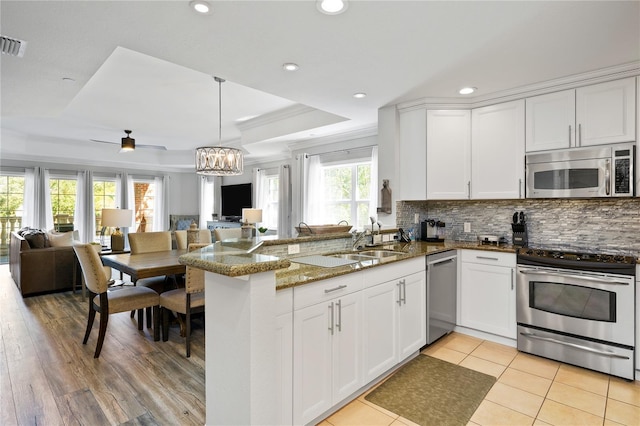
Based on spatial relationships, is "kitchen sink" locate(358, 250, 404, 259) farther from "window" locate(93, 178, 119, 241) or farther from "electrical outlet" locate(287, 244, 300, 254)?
"window" locate(93, 178, 119, 241)

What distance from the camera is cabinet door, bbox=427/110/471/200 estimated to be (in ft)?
11.4

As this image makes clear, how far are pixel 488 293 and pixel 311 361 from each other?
7.13 ft

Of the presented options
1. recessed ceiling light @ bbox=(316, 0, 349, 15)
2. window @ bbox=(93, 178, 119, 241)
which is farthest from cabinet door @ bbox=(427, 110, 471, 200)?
window @ bbox=(93, 178, 119, 241)

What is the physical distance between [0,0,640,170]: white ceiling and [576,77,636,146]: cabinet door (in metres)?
0.21

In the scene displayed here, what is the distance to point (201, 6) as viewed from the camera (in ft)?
5.88

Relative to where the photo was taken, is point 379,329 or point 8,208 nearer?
point 379,329

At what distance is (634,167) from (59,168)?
9907mm

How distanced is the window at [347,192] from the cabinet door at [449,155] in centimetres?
163

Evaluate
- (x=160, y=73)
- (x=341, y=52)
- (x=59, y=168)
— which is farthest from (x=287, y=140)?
(x=59, y=168)

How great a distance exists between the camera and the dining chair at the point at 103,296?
9.52 feet

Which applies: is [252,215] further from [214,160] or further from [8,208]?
[8,208]

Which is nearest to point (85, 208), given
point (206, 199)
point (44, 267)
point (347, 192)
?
point (206, 199)

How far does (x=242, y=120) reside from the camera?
529 cm

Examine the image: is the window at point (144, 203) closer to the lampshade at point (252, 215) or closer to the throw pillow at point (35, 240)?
the throw pillow at point (35, 240)
